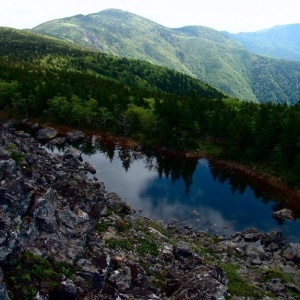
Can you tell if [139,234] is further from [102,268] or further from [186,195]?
[186,195]

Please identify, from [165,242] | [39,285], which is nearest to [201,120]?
[165,242]

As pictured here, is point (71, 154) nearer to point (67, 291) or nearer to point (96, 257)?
point (96, 257)

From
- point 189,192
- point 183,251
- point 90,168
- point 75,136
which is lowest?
point 189,192

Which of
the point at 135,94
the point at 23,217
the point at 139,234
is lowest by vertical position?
the point at 139,234

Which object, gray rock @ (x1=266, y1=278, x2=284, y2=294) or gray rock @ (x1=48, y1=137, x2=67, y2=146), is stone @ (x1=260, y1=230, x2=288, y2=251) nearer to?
gray rock @ (x1=266, y1=278, x2=284, y2=294)

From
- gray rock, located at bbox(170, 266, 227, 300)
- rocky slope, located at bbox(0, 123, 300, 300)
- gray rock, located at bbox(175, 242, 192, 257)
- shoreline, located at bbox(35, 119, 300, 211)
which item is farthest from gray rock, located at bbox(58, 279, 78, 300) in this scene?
shoreline, located at bbox(35, 119, 300, 211)

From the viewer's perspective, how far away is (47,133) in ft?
338

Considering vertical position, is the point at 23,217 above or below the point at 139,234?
above

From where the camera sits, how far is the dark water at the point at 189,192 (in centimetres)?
5844

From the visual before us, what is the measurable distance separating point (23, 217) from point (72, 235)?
5.04 meters

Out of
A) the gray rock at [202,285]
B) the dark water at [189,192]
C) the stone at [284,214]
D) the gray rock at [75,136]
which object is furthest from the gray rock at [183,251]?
the gray rock at [75,136]

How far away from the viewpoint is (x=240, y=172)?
80.1 meters

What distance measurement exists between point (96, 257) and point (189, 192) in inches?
1752

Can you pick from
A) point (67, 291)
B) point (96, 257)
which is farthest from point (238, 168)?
point (67, 291)
